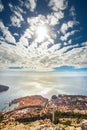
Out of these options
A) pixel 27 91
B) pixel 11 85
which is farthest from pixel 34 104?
pixel 11 85

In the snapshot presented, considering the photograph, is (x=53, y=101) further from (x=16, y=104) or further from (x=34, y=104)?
(x=16, y=104)

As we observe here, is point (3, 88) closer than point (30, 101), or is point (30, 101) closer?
point (30, 101)

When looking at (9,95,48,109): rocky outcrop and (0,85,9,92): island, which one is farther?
(0,85,9,92): island

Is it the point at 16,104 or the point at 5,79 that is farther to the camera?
the point at 5,79

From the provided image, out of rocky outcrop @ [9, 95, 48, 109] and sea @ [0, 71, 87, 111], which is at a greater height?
sea @ [0, 71, 87, 111]

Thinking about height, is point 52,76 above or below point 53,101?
above

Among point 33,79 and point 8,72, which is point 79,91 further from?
point 8,72

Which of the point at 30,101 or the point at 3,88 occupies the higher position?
the point at 3,88

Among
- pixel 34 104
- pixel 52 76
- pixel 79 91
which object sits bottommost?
pixel 34 104
